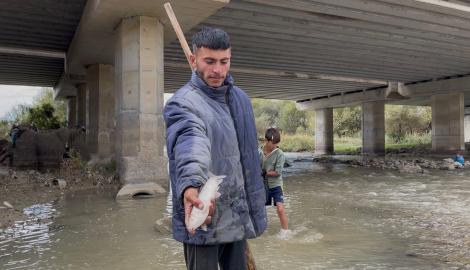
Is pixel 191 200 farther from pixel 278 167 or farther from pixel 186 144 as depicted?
pixel 278 167

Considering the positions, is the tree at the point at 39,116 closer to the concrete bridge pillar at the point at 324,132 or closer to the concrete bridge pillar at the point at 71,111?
the concrete bridge pillar at the point at 71,111

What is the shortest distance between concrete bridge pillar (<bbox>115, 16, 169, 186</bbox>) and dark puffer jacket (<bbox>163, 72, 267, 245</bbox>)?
8149mm

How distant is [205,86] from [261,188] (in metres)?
0.71

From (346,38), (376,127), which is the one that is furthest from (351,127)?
(346,38)

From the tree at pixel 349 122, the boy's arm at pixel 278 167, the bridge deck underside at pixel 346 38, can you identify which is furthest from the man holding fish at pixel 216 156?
the tree at pixel 349 122

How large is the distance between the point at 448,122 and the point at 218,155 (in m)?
27.3

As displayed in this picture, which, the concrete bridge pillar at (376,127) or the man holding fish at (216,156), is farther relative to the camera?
the concrete bridge pillar at (376,127)

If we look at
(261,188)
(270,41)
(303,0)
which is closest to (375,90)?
(270,41)

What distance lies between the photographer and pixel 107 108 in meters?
16.5

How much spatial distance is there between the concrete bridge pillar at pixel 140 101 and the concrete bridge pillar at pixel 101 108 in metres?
6.09

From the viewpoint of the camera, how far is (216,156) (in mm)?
2129

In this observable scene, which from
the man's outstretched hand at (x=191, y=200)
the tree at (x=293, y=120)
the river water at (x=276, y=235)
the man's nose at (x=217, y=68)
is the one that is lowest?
the river water at (x=276, y=235)

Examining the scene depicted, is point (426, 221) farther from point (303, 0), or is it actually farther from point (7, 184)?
point (7, 184)

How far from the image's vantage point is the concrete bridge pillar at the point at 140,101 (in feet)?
33.2
